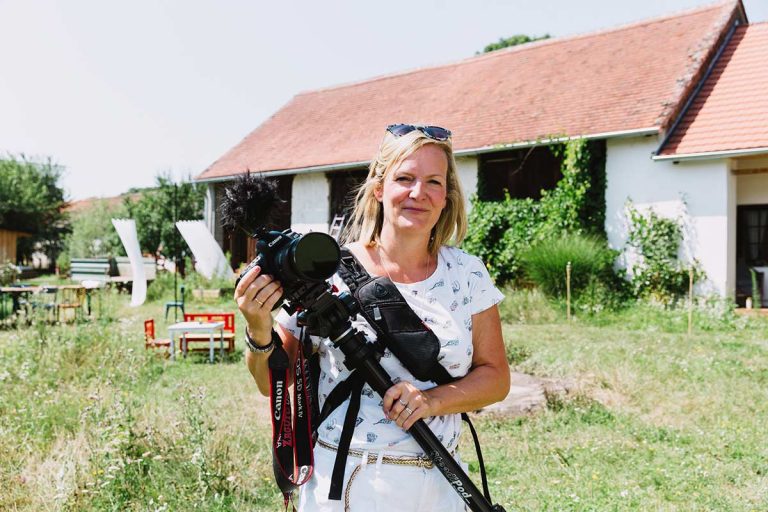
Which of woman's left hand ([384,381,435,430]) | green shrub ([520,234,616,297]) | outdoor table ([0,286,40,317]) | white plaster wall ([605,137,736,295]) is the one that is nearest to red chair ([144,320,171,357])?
outdoor table ([0,286,40,317])

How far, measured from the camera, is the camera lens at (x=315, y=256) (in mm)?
1596

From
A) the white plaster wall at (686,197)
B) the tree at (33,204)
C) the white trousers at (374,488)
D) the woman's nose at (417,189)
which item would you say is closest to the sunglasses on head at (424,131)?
the woman's nose at (417,189)

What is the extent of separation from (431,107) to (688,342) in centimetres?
1112

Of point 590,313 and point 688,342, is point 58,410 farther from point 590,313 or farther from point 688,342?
point 590,313

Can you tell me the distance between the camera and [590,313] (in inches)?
457

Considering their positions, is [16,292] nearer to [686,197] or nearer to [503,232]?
[503,232]

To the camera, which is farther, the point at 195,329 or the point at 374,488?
the point at 195,329

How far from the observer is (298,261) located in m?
1.59

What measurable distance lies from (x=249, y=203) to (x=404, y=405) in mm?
656

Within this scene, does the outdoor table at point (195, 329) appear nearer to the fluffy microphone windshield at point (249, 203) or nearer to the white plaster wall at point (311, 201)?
the fluffy microphone windshield at point (249, 203)

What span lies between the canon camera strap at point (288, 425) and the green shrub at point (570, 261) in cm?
1084

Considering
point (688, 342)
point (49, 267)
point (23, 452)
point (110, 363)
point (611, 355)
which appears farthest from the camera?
point (49, 267)

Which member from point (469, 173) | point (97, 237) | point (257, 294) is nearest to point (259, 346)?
point (257, 294)

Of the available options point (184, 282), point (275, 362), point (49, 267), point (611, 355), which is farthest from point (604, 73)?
point (49, 267)
